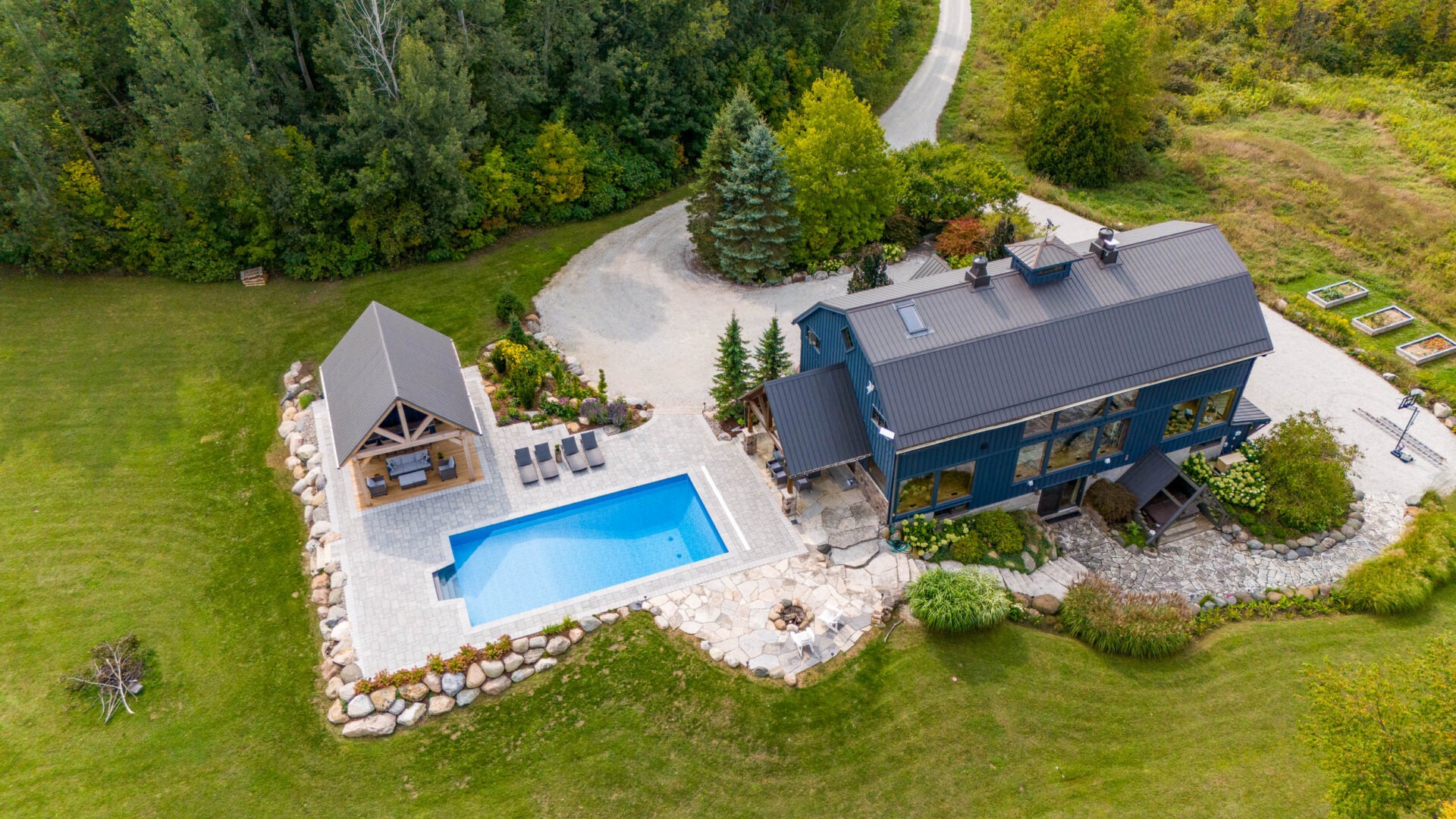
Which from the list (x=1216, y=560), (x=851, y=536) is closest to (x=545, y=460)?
(x=851, y=536)

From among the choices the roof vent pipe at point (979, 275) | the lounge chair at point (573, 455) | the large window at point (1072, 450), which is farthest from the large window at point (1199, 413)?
the lounge chair at point (573, 455)

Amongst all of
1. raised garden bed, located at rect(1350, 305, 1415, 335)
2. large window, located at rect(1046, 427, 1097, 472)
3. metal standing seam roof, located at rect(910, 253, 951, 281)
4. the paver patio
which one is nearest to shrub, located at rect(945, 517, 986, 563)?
large window, located at rect(1046, 427, 1097, 472)

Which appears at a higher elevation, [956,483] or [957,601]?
[956,483]

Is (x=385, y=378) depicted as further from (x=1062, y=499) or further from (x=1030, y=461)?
(x=1062, y=499)

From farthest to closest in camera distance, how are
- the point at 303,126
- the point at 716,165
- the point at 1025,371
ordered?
the point at 716,165 → the point at 303,126 → the point at 1025,371

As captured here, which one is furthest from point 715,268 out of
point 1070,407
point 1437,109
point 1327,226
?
point 1437,109

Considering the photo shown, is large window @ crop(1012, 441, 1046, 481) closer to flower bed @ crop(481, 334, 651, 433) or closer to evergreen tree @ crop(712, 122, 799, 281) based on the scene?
flower bed @ crop(481, 334, 651, 433)
